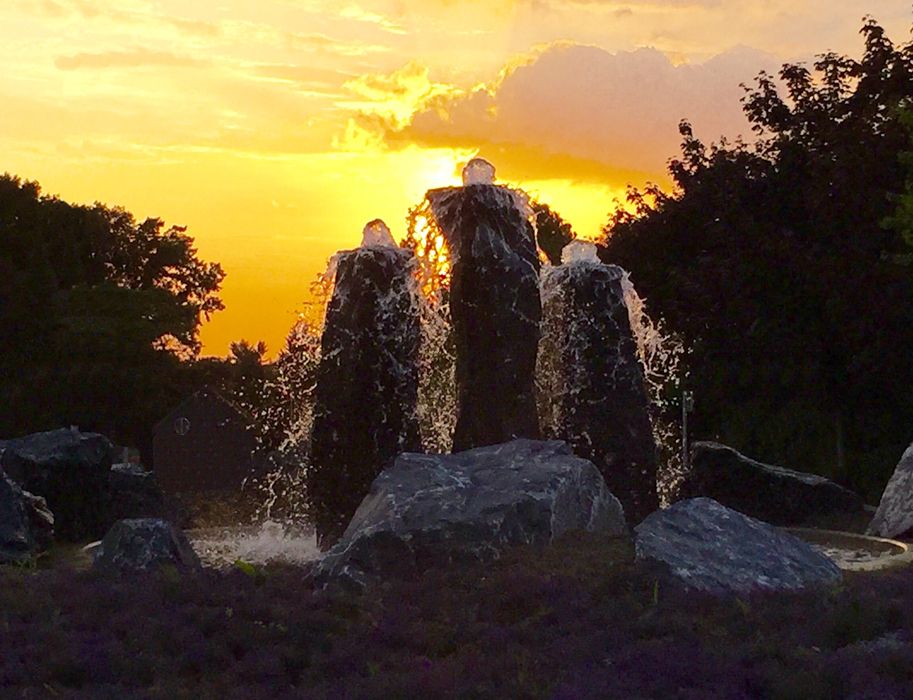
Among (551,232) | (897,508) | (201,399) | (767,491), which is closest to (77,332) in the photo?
(201,399)

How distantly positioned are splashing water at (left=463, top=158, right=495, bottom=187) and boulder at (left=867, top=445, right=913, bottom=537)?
655 cm

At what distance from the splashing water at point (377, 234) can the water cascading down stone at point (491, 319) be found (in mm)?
749

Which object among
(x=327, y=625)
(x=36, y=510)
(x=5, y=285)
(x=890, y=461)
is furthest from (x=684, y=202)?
(x=5, y=285)

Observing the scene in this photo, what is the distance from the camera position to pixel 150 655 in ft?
29.1

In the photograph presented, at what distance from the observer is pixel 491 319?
16625 mm

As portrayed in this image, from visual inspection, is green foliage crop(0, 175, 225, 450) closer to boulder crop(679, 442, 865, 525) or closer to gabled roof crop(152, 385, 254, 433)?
gabled roof crop(152, 385, 254, 433)

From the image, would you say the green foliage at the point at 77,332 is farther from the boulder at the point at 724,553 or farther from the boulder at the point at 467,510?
the boulder at the point at 724,553

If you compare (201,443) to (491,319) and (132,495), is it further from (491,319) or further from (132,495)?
(491,319)

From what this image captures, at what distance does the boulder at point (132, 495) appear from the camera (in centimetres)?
1972

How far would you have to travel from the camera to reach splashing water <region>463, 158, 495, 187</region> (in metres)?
17.5

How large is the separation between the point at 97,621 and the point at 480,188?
8.75 metres

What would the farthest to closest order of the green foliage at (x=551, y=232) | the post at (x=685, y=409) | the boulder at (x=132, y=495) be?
the green foliage at (x=551, y=232) → the post at (x=685, y=409) → the boulder at (x=132, y=495)

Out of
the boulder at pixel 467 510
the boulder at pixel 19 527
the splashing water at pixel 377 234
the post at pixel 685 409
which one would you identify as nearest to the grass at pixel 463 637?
the boulder at pixel 467 510

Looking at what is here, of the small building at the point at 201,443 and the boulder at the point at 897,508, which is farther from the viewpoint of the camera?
the small building at the point at 201,443
